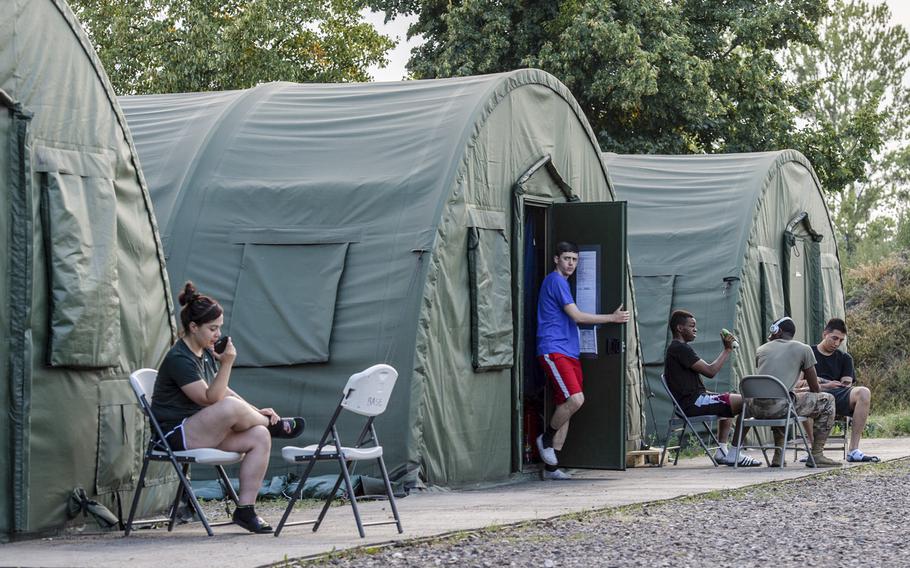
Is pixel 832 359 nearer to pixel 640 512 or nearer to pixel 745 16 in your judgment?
pixel 640 512

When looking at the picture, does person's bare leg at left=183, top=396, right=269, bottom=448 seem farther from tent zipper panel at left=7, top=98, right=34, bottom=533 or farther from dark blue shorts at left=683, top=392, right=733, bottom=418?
dark blue shorts at left=683, top=392, right=733, bottom=418

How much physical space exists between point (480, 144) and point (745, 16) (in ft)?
53.3

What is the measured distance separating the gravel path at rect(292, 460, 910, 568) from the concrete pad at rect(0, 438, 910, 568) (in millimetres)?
237

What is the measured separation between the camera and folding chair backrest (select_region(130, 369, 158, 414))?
783 centimetres

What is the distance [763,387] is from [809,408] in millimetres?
458

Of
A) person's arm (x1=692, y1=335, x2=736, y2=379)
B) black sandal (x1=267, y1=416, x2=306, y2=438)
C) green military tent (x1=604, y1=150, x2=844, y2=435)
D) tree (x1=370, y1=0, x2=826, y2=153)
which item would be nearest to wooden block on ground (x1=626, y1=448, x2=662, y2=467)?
person's arm (x1=692, y1=335, x2=736, y2=379)

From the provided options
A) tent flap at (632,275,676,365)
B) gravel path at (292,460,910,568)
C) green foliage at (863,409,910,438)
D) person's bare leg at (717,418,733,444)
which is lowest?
gravel path at (292,460,910,568)

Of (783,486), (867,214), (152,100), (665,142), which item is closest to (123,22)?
(665,142)

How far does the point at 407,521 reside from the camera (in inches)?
332

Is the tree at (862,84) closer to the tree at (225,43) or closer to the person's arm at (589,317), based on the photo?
the tree at (225,43)

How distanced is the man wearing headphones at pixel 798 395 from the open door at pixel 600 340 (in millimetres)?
1576

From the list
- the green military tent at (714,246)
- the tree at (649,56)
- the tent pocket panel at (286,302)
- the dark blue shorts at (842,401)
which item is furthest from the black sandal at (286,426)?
the tree at (649,56)

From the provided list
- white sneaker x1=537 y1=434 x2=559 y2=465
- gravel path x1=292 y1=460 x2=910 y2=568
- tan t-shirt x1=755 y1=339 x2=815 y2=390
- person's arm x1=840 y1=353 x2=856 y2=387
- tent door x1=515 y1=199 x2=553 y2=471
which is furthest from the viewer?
person's arm x1=840 y1=353 x2=856 y2=387

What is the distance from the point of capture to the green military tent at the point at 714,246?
15883 mm
